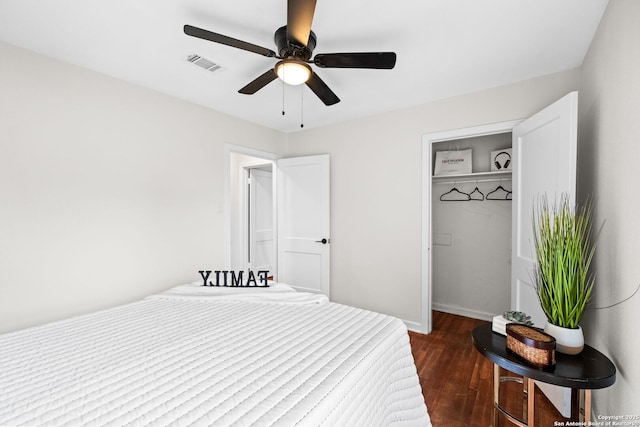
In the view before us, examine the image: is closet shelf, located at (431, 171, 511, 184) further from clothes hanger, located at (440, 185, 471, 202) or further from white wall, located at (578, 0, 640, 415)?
white wall, located at (578, 0, 640, 415)

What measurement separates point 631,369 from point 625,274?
402 mm

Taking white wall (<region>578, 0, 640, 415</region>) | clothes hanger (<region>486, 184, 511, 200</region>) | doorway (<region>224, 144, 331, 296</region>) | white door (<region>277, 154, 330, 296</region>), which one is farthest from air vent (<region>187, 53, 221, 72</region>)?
clothes hanger (<region>486, 184, 511, 200</region>)

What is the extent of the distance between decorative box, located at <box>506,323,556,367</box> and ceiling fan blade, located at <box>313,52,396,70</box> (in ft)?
5.03

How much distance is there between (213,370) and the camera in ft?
4.09

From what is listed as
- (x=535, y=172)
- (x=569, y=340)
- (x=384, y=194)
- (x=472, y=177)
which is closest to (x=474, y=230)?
(x=472, y=177)

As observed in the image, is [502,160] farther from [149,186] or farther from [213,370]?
[149,186]

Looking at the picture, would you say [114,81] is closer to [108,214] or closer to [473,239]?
[108,214]

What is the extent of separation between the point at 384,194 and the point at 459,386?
6.28 feet

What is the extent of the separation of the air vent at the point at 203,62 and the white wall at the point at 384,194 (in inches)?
68.2

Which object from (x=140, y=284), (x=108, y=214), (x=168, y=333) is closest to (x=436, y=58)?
(x=168, y=333)

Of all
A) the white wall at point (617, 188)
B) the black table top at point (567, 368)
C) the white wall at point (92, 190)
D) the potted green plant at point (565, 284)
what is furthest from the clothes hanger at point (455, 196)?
the white wall at point (92, 190)

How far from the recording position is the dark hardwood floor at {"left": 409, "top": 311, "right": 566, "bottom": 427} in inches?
73.0

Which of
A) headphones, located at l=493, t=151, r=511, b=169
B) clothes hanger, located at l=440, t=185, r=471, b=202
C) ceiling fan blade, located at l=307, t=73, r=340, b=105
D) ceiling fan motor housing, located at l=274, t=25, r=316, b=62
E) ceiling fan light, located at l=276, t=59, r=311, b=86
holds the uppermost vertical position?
ceiling fan motor housing, located at l=274, t=25, r=316, b=62

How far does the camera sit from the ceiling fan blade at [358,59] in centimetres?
159
